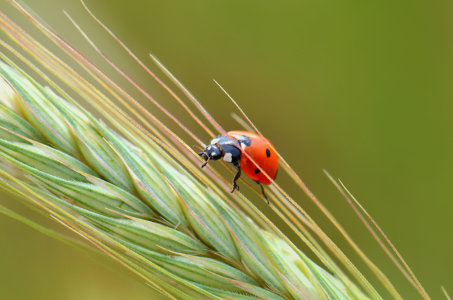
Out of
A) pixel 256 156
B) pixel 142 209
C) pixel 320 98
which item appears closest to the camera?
pixel 142 209

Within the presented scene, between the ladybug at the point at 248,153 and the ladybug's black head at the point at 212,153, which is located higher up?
the ladybug's black head at the point at 212,153

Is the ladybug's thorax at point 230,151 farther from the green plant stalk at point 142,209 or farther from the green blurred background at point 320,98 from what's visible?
the green blurred background at point 320,98

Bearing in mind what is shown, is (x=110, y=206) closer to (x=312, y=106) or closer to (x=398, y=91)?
(x=312, y=106)

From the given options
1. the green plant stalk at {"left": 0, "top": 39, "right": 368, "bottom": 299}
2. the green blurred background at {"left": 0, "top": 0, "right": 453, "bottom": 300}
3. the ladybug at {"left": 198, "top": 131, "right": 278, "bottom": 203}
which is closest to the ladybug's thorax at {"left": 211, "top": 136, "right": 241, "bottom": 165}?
the ladybug at {"left": 198, "top": 131, "right": 278, "bottom": 203}

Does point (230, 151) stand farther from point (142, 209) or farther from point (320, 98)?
point (320, 98)

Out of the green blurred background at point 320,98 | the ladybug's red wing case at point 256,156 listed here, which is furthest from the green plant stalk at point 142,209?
the green blurred background at point 320,98

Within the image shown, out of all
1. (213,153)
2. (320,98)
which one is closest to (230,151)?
(213,153)

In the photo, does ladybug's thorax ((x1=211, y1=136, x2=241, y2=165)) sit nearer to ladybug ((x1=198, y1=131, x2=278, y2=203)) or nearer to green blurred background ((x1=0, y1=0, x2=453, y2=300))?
ladybug ((x1=198, y1=131, x2=278, y2=203))
